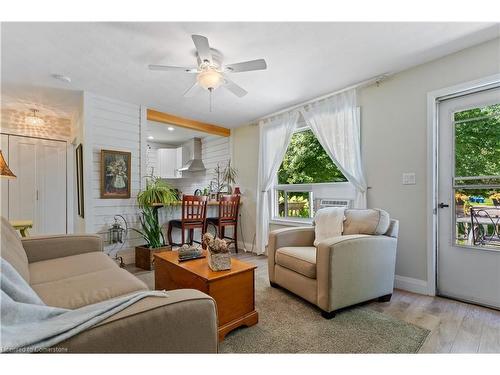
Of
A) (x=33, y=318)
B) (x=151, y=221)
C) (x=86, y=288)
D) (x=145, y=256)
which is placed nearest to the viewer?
(x=33, y=318)

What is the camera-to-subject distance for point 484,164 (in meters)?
2.15

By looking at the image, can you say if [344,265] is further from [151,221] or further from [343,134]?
[151,221]

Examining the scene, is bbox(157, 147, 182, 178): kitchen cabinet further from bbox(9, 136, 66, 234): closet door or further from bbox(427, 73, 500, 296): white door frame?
bbox(427, 73, 500, 296): white door frame

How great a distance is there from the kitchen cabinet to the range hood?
30 cm

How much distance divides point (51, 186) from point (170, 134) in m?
2.36

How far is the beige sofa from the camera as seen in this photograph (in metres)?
0.73

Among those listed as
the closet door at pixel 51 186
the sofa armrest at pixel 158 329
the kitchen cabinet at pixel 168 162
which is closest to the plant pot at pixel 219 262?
the sofa armrest at pixel 158 329

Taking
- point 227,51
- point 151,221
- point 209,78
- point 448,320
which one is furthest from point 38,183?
point 448,320

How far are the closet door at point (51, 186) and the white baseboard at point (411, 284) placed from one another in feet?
16.6

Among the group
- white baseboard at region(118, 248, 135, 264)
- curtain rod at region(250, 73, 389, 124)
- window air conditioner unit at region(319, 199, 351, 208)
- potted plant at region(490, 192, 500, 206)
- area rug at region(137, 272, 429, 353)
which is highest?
curtain rod at region(250, 73, 389, 124)

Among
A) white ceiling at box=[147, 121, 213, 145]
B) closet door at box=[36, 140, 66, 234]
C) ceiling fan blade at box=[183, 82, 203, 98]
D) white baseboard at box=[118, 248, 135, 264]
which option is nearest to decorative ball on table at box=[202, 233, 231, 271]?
ceiling fan blade at box=[183, 82, 203, 98]

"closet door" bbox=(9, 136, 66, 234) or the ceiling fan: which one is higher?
the ceiling fan

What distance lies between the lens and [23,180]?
3865 millimetres

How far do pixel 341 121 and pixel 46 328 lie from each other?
10.2ft
